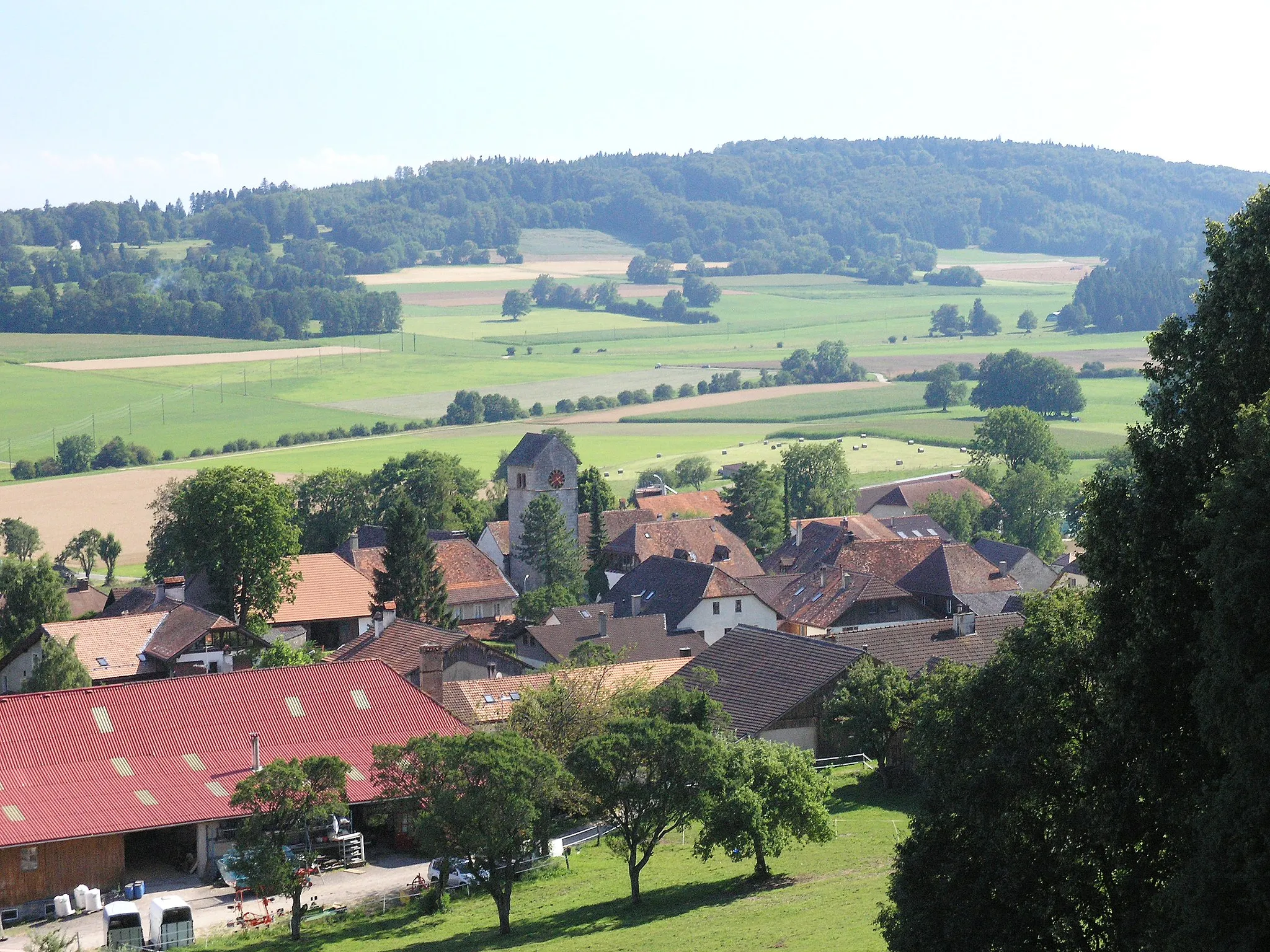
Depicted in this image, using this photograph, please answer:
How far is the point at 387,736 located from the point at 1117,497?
91.9 ft

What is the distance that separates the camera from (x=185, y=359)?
186 meters

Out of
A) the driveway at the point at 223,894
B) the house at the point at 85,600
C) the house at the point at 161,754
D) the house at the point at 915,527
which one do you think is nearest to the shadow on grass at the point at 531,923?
the driveway at the point at 223,894

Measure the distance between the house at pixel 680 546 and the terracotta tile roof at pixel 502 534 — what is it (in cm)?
542

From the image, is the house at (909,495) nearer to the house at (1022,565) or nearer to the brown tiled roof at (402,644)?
the house at (1022,565)

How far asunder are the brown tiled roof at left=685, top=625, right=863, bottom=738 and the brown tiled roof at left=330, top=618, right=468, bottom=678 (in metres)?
10.5

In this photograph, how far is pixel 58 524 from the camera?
106375mm

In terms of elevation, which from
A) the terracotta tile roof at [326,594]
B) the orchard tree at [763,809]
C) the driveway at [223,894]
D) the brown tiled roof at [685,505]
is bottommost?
the brown tiled roof at [685,505]

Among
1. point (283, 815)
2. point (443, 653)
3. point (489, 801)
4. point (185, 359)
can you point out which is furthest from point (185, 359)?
point (489, 801)

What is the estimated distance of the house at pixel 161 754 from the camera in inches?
1491

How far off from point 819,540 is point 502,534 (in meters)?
17.3

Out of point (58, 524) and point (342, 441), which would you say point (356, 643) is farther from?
point (342, 441)

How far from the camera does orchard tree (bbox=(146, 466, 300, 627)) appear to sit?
2665 inches

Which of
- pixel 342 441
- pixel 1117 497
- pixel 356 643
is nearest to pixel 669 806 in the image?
pixel 1117 497

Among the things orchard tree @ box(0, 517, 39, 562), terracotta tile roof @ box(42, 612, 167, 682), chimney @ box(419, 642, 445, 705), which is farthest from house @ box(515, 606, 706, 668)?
orchard tree @ box(0, 517, 39, 562)
